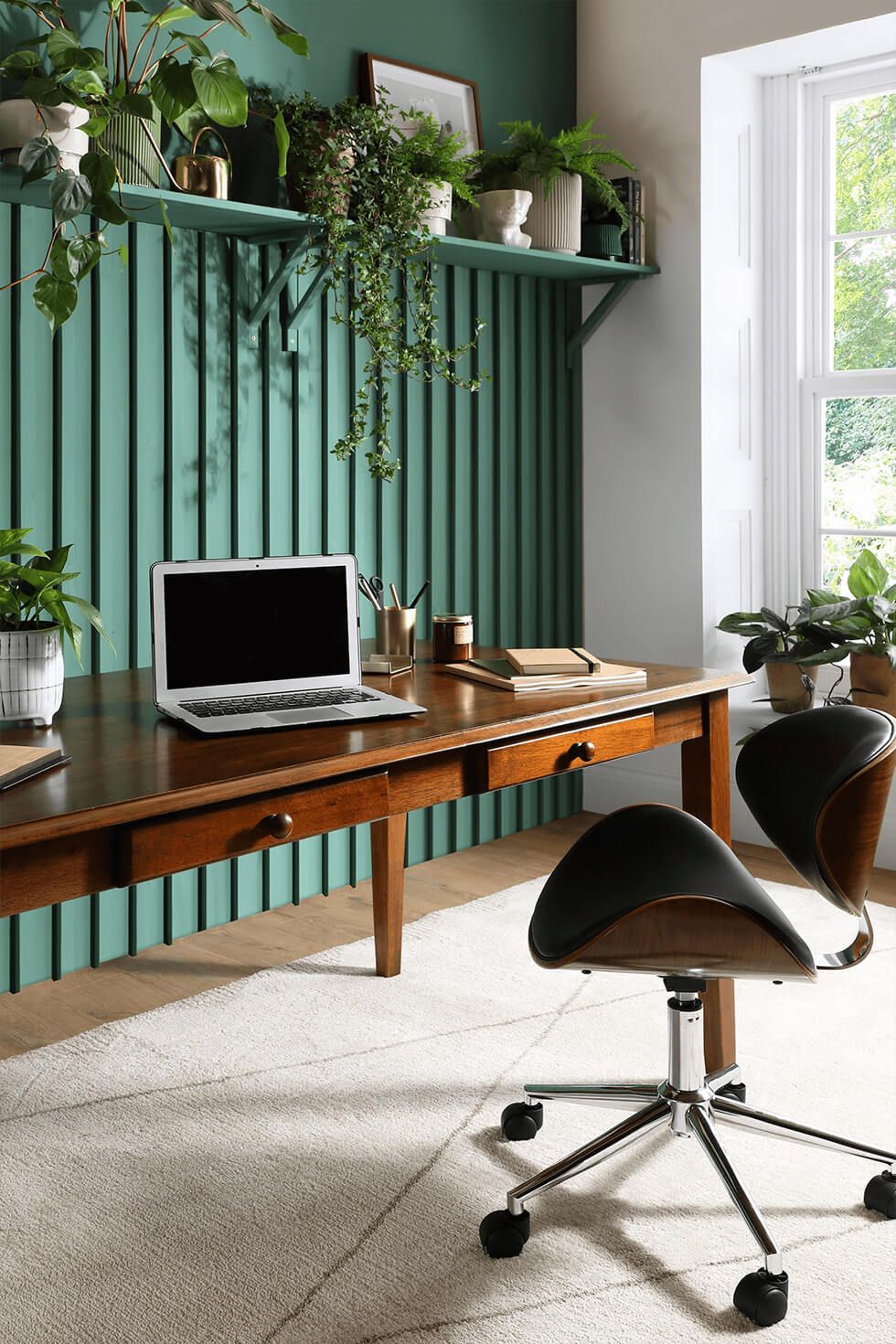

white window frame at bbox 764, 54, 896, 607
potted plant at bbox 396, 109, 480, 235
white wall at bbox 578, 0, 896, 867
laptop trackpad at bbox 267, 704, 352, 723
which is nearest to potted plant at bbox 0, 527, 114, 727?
laptop trackpad at bbox 267, 704, 352, 723

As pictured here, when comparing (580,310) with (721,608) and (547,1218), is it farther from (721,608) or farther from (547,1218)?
(547,1218)

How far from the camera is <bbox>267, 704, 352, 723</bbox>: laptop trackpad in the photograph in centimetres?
194

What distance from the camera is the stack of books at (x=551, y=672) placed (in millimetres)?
2238

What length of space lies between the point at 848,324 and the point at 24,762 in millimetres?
3214

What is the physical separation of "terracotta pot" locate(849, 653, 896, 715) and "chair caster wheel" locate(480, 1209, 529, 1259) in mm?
2161

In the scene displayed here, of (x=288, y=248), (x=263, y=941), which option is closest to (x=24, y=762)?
(x=263, y=941)

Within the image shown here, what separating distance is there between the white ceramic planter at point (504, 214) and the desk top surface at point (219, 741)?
1.66 metres

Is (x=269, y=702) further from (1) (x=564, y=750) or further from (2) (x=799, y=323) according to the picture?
(2) (x=799, y=323)

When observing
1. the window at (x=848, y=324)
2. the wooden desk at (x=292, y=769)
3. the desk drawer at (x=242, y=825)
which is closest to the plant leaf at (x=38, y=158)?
the wooden desk at (x=292, y=769)

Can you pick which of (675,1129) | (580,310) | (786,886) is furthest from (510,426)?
(675,1129)

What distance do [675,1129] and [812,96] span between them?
3315mm

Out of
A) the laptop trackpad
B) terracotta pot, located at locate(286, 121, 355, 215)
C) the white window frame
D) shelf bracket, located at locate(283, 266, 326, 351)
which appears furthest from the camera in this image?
the white window frame

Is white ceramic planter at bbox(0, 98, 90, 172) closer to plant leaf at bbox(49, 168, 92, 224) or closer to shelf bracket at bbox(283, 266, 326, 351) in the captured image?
plant leaf at bbox(49, 168, 92, 224)

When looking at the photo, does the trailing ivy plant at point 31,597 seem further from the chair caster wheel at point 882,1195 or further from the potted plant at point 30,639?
the chair caster wheel at point 882,1195
